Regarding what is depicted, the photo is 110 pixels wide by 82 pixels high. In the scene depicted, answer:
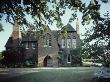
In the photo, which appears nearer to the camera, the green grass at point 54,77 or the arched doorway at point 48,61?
the green grass at point 54,77

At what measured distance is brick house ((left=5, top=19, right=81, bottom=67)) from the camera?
59844 millimetres

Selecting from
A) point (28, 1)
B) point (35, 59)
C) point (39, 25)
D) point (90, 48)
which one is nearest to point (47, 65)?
point (35, 59)

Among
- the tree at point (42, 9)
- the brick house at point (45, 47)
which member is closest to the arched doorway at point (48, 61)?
the brick house at point (45, 47)

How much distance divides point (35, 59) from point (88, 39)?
71.2 feet

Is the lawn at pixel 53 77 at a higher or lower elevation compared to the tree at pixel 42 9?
lower

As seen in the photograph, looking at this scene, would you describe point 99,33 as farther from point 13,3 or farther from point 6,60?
point 6,60

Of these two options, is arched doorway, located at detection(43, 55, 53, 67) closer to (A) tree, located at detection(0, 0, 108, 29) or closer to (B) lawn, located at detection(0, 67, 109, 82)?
(B) lawn, located at detection(0, 67, 109, 82)

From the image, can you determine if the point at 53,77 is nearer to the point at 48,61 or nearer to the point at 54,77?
the point at 54,77

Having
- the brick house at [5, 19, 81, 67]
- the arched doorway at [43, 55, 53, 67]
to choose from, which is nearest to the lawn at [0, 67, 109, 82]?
the brick house at [5, 19, 81, 67]

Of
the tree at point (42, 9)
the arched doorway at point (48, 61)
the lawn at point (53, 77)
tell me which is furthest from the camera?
the arched doorway at point (48, 61)

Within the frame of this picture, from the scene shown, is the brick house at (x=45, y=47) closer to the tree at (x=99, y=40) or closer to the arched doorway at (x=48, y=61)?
the arched doorway at (x=48, y=61)

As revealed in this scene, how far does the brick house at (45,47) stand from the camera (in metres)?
59.8

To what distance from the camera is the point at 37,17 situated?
23266 millimetres

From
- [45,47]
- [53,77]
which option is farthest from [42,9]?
[45,47]
